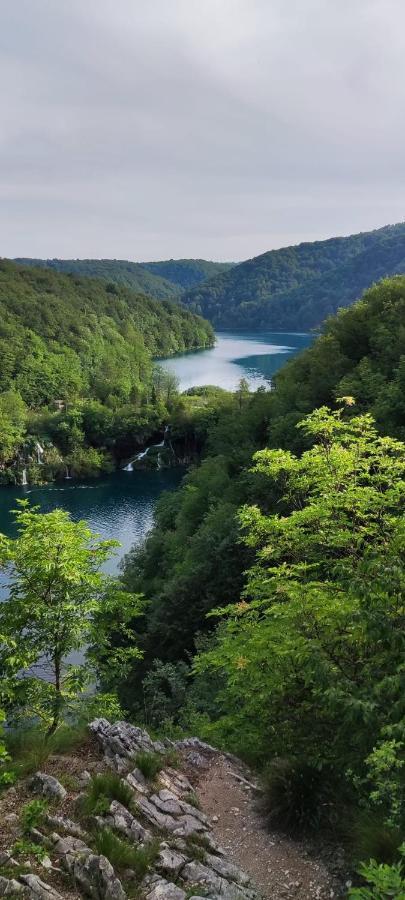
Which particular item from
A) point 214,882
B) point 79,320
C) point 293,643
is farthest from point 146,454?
point 214,882

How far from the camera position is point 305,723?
24.7 ft

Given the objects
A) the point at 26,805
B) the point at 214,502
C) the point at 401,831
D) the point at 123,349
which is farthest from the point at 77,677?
the point at 123,349

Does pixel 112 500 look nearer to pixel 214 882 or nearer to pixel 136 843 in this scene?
pixel 136 843

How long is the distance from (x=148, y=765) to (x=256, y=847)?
1.69m

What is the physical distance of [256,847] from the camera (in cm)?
705

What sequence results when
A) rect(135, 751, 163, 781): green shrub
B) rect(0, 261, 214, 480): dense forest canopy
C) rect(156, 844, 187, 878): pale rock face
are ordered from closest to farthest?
rect(156, 844, 187, 878): pale rock face → rect(135, 751, 163, 781): green shrub → rect(0, 261, 214, 480): dense forest canopy

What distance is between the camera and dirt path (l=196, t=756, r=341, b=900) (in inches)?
251

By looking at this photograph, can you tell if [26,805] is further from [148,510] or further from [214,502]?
[148,510]

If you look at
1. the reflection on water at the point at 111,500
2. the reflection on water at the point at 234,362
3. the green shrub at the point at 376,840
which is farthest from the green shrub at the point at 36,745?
the reflection on water at the point at 234,362

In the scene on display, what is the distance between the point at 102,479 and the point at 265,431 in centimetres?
2883

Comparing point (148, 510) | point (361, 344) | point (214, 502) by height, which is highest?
point (361, 344)

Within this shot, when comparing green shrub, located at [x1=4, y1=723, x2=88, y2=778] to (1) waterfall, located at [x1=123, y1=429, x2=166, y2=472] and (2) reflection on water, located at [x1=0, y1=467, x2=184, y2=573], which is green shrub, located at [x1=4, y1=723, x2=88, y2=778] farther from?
(1) waterfall, located at [x1=123, y1=429, x2=166, y2=472]

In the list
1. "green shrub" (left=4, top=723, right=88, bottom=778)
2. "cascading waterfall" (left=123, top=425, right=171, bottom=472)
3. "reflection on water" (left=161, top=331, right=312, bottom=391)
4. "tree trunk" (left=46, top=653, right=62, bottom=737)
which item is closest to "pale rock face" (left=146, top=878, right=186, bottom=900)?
"green shrub" (left=4, top=723, right=88, bottom=778)

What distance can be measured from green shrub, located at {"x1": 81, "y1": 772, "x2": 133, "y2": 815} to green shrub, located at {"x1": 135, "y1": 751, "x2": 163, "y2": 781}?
538 millimetres
